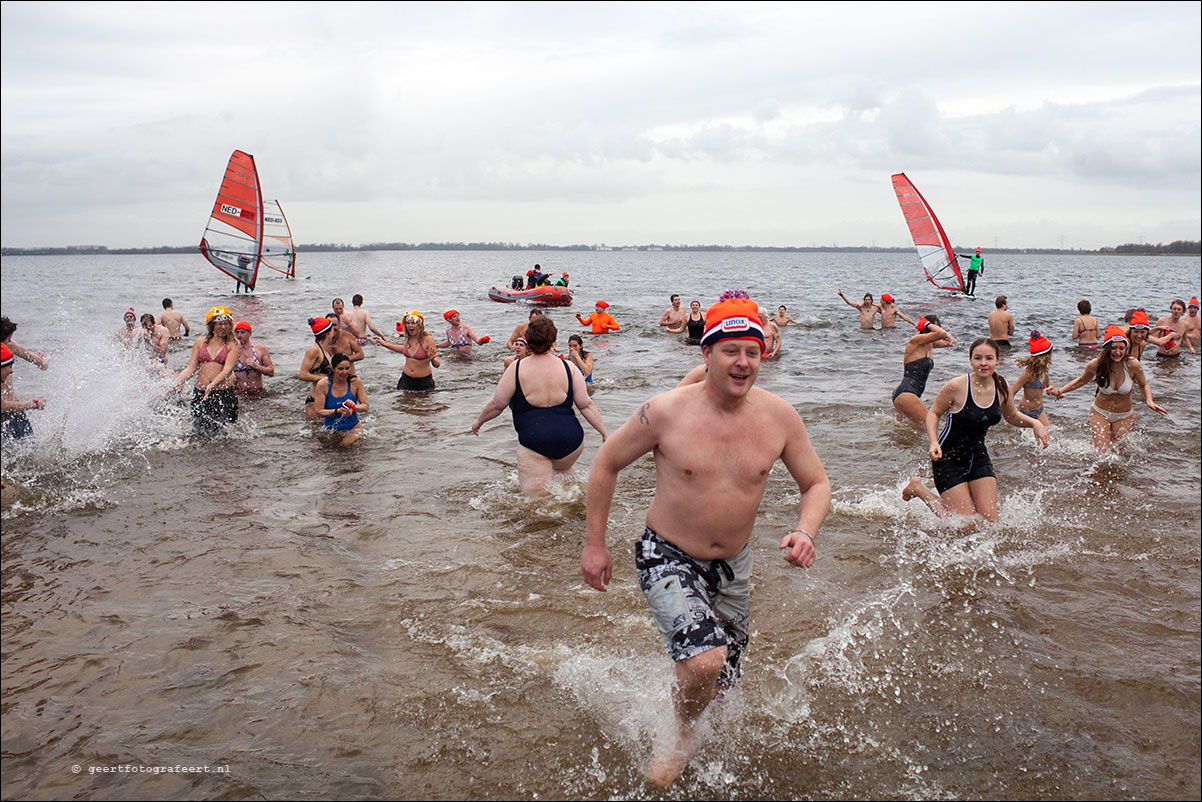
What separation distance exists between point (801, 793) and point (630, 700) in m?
0.95

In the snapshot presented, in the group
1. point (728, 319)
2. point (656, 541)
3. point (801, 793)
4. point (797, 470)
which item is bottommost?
point (801, 793)

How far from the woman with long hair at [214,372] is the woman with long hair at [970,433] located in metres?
7.61

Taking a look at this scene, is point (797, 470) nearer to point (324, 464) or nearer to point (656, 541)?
point (656, 541)

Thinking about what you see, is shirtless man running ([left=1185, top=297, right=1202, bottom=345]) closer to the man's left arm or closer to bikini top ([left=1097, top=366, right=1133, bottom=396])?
bikini top ([left=1097, top=366, right=1133, bottom=396])

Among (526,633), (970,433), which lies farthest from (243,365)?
(970,433)

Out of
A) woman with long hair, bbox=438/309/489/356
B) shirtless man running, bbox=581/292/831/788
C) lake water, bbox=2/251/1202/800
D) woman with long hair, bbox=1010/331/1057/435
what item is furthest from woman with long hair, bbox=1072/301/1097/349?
shirtless man running, bbox=581/292/831/788

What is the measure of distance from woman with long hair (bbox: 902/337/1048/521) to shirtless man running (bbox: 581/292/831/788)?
318cm

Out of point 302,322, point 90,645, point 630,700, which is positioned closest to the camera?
point 630,700

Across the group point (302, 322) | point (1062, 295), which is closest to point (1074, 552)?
point (302, 322)

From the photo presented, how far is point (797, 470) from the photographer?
132 inches

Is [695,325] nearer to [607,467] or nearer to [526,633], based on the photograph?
[526,633]

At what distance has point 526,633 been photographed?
461 centimetres

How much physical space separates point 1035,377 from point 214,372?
9.46 meters

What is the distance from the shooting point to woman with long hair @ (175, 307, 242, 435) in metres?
9.08
